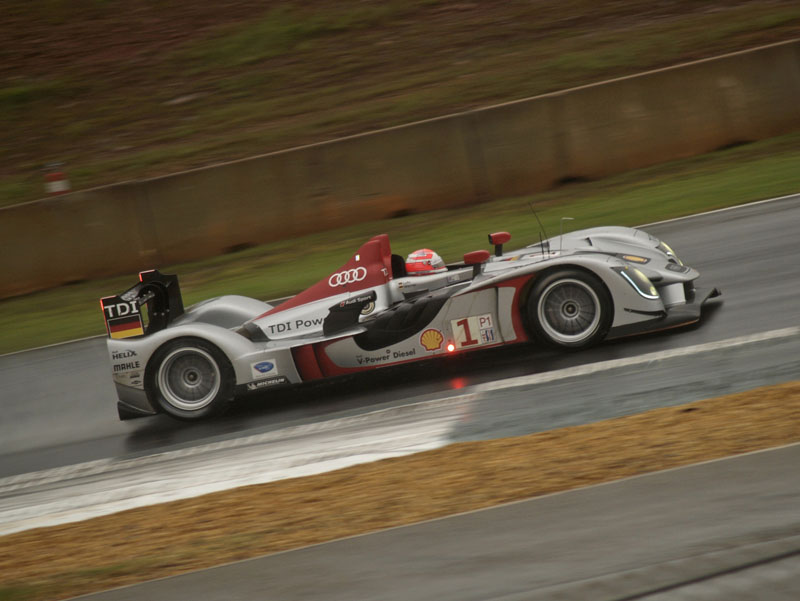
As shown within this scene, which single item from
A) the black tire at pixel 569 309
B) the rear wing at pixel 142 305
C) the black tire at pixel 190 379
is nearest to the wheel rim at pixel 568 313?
the black tire at pixel 569 309

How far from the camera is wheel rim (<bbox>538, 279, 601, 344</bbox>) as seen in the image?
782 cm

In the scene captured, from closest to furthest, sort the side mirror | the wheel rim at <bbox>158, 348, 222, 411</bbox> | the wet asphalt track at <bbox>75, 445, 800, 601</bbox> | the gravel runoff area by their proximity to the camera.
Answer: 1. the wet asphalt track at <bbox>75, 445, 800, 601</bbox>
2. the gravel runoff area
3. the wheel rim at <bbox>158, 348, 222, 411</bbox>
4. the side mirror

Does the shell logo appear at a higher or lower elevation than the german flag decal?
lower

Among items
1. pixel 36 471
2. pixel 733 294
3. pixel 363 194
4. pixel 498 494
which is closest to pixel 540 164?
pixel 363 194

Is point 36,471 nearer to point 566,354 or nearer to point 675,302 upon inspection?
point 566,354

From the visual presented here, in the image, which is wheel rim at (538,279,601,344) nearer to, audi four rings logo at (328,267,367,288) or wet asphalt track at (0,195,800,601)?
wet asphalt track at (0,195,800,601)

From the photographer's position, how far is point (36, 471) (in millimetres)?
7961

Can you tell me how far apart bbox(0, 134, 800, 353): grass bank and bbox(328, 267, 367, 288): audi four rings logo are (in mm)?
3872

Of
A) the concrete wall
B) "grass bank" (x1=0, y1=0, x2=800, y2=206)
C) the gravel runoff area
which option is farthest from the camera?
"grass bank" (x1=0, y1=0, x2=800, y2=206)

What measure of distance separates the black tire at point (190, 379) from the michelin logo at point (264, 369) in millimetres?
211

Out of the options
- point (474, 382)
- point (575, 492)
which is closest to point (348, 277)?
point (474, 382)

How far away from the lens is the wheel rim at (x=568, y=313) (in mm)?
7824

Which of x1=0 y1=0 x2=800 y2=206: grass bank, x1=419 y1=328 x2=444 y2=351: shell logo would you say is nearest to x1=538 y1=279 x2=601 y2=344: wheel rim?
x1=419 y1=328 x2=444 y2=351: shell logo

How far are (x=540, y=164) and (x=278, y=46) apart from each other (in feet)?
37.2
